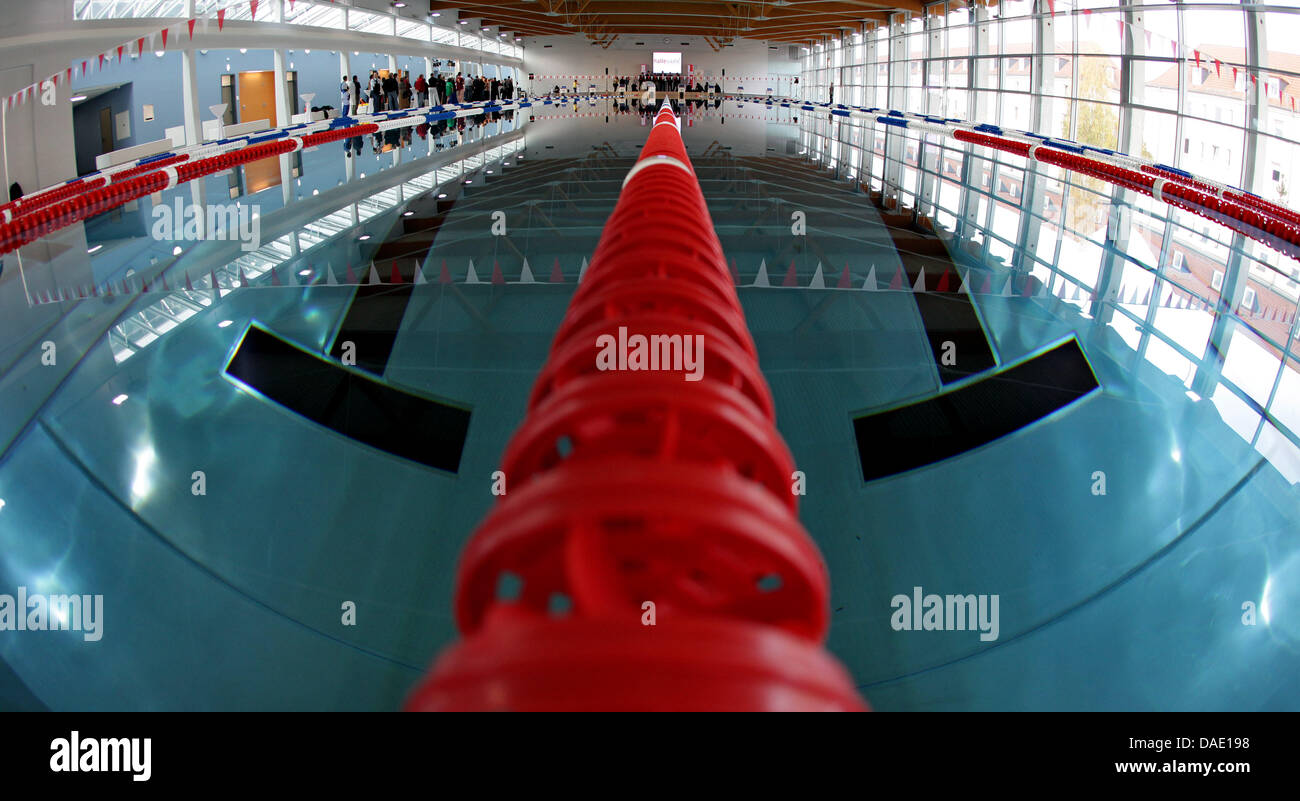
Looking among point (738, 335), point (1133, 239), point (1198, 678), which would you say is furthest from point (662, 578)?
point (1133, 239)

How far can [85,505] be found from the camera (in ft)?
10.1

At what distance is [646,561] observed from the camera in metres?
1.41

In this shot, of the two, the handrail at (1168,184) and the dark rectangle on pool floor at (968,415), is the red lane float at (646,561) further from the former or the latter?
the handrail at (1168,184)

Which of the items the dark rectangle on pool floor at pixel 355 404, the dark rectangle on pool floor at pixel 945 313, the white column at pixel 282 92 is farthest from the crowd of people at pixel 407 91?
the dark rectangle on pool floor at pixel 355 404

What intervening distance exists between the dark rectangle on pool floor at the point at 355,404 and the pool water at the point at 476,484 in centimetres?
2

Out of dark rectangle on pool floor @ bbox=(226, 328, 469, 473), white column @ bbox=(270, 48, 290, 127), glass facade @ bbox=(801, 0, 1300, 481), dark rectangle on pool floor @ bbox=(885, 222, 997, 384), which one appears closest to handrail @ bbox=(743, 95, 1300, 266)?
glass facade @ bbox=(801, 0, 1300, 481)

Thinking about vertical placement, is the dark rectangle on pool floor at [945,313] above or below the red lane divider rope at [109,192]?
below
